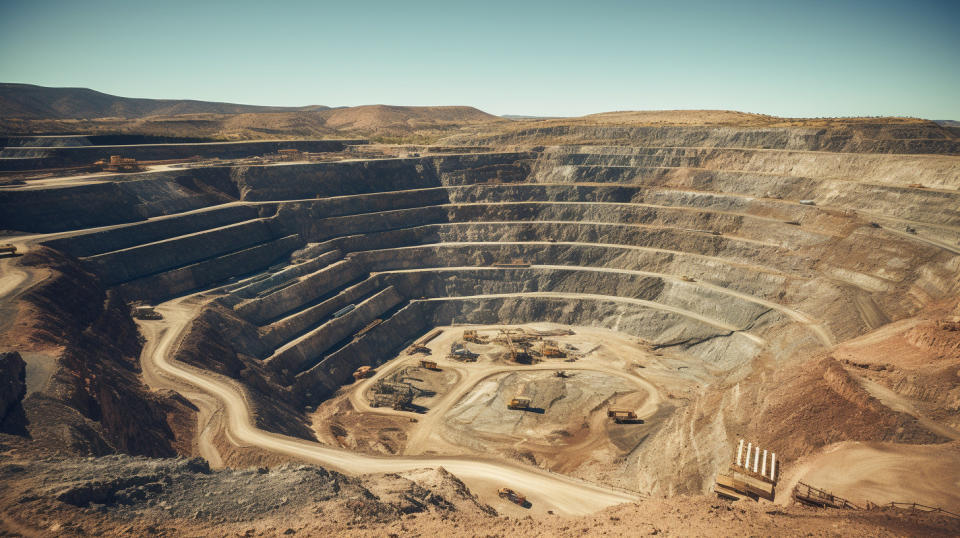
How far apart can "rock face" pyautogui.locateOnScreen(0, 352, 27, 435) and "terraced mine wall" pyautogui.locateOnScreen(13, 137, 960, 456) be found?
13149mm

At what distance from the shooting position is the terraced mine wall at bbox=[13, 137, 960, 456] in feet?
149

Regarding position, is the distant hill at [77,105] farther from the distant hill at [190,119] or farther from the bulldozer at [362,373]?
the bulldozer at [362,373]

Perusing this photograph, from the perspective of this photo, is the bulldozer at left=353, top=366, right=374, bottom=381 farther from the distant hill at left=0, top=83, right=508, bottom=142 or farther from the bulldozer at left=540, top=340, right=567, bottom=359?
the distant hill at left=0, top=83, right=508, bottom=142

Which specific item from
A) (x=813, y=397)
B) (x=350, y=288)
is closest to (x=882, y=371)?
(x=813, y=397)

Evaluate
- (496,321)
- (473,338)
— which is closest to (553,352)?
(473,338)

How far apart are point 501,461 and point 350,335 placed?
29921 millimetres

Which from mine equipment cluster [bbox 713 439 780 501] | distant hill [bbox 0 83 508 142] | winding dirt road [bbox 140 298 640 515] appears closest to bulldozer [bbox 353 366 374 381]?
winding dirt road [bbox 140 298 640 515]

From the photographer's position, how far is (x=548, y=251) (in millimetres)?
69500

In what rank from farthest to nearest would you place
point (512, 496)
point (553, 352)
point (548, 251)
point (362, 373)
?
point (548, 251) < point (553, 352) < point (362, 373) < point (512, 496)

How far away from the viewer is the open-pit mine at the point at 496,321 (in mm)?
24547

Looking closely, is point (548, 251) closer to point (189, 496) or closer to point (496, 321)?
point (496, 321)

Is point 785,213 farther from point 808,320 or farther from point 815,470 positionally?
point 815,470

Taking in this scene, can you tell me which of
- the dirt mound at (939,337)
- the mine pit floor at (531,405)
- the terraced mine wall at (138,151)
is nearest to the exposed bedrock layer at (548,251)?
the mine pit floor at (531,405)

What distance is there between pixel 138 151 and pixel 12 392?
221 ft
